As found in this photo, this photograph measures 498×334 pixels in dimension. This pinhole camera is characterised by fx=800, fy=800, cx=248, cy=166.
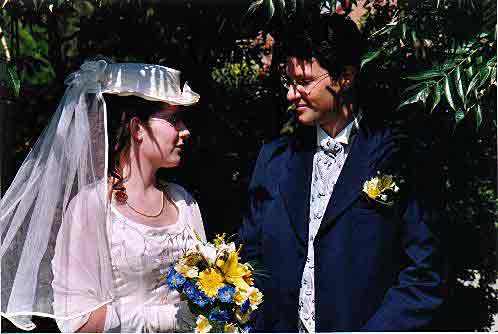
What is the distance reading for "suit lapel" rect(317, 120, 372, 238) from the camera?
11.0ft

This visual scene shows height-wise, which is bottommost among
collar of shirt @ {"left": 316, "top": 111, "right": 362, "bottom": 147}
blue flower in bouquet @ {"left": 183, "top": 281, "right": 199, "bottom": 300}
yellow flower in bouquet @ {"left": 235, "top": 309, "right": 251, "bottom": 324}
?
yellow flower in bouquet @ {"left": 235, "top": 309, "right": 251, "bottom": 324}

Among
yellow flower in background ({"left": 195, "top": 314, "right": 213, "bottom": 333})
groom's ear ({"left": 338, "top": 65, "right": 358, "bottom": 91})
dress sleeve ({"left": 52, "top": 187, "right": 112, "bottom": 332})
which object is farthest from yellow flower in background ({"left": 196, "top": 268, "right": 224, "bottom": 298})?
groom's ear ({"left": 338, "top": 65, "right": 358, "bottom": 91})

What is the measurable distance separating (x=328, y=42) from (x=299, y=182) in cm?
61

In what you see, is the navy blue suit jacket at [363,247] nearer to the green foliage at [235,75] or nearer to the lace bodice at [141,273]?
the lace bodice at [141,273]

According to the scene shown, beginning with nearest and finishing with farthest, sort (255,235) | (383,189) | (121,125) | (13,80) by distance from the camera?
(13,80)
(383,189)
(121,125)
(255,235)

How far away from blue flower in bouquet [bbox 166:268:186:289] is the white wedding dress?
15cm

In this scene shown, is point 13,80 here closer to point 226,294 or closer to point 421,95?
point 226,294

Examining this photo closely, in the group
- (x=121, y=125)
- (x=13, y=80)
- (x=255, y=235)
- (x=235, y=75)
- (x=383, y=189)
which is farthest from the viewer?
(x=235, y=75)

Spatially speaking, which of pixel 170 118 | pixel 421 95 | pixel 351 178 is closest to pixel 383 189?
pixel 351 178

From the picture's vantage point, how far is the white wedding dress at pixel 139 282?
10.5 ft

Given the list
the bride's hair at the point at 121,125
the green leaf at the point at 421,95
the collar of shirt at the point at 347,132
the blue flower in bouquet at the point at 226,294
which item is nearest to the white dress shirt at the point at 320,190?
the collar of shirt at the point at 347,132

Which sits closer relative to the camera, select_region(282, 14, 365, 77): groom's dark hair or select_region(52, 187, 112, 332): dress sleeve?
select_region(52, 187, 112, 332): dress sleeve

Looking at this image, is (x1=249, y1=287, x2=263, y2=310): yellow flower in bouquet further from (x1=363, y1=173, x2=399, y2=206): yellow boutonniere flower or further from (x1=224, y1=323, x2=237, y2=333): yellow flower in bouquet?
(x1=363, y1=173, x2=399, y2=206): yellow boutonniere flower

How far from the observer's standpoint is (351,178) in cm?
339
